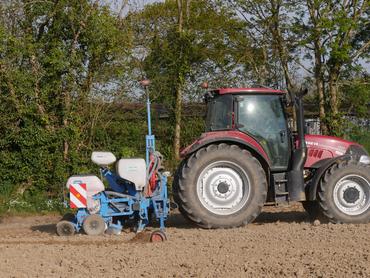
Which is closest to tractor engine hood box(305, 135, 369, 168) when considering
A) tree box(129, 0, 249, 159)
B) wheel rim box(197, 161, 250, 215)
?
wheel rim box(197, 161, 250, 215)

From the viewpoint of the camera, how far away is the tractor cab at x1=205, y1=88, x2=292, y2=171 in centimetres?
938

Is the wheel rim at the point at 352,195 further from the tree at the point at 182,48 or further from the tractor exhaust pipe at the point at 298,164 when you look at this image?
the tree at the point at 182,48

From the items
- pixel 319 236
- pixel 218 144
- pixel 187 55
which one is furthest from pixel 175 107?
pixel 319 236

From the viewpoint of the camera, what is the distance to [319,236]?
7992 mm

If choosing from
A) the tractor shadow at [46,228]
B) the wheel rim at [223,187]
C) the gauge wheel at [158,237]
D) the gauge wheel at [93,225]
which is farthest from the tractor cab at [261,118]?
the tractor shadow at [46,228]

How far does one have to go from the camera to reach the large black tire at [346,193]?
9.18 meters

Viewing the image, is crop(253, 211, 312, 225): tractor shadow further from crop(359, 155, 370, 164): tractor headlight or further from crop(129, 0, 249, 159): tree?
crop(129, 0, 249, 159): tree

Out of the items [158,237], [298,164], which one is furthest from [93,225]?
[298,164]

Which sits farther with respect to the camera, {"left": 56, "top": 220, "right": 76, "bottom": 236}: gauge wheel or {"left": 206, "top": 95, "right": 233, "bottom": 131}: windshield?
{"left": 206, "top": 95, "right": 233, "bottom": 131}: windshield

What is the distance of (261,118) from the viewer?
9414 millimetres

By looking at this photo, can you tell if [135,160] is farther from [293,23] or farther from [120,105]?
[293,23]

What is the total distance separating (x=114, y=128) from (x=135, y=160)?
557 centimetres

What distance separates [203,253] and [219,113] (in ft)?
9.40

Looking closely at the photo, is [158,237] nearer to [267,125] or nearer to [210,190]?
[210,190]
